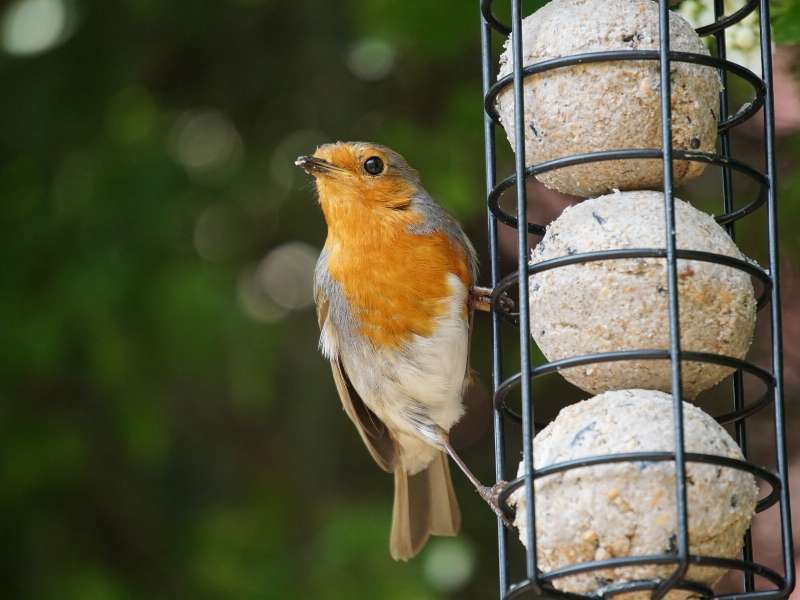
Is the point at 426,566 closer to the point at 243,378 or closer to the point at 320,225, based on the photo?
the point at 243,378

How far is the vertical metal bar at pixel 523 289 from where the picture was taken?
107 inches

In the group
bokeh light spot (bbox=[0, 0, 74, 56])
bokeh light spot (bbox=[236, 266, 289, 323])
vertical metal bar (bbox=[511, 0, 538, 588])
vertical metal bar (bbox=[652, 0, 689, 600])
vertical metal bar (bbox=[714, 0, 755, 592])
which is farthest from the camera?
bokeh light spot (bbox=[236, 266, 289, 323])

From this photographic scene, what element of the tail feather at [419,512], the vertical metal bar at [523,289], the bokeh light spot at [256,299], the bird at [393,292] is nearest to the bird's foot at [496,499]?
the bird at [393,292]

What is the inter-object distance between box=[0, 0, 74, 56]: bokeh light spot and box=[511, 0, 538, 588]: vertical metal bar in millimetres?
3566

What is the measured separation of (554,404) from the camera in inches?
238

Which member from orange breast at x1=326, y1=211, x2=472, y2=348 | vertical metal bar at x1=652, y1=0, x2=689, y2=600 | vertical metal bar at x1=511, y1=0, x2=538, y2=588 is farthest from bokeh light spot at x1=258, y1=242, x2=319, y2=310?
vertical metal bar at x1=652, y1=0, x2=689, y2=600

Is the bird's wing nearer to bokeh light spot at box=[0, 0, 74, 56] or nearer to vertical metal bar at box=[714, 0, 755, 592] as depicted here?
vertical metal bar at box=[714, 0, 755, 592]

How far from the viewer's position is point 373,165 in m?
4.55

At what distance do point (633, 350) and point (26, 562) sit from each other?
443cm

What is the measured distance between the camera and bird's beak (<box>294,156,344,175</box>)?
172 inches

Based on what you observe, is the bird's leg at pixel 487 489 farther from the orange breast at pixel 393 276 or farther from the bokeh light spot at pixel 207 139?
the bokeh light spot at pixel 207 139

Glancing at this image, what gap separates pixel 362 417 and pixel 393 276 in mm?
797

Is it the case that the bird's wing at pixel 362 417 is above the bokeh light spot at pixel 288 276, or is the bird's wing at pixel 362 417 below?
below

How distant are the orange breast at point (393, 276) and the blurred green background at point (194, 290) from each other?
116 cm
